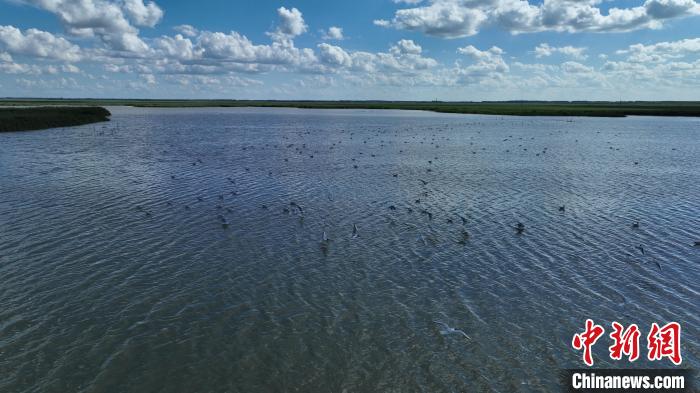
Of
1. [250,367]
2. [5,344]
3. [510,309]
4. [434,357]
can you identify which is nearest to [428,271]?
[510,309]

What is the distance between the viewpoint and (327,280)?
17.6 metres

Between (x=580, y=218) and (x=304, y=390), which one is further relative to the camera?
(x=580, y=218)

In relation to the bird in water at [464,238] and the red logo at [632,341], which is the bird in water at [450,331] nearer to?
the red logo at [632,341]

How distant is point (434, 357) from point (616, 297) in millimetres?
8025

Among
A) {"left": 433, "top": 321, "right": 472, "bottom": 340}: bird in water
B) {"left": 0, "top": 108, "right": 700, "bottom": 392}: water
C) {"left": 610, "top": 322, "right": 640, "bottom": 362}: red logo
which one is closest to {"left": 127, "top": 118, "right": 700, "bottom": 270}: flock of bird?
{"left": 0, "top": 108, "right": 700, "bottom": 392}: water

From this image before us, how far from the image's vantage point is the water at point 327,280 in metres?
12.3

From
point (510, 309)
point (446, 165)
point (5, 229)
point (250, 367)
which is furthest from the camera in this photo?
point (446, 165)

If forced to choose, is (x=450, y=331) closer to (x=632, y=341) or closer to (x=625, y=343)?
(x=625, y=343)

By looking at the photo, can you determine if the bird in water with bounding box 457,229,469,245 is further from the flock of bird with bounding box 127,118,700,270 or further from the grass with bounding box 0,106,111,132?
the grass with bounding box 0,106,111,132

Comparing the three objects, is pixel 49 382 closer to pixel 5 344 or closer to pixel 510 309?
pixel 5 344

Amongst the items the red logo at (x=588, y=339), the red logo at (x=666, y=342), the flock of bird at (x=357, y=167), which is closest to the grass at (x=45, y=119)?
the flock of bird at (x=357, y=167)

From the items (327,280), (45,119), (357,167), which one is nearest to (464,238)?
(327,280)

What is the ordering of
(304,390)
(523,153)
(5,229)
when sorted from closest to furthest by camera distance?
1. (304,390)
2. (5,229)
3. (523,153)

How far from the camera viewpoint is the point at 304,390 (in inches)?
448
